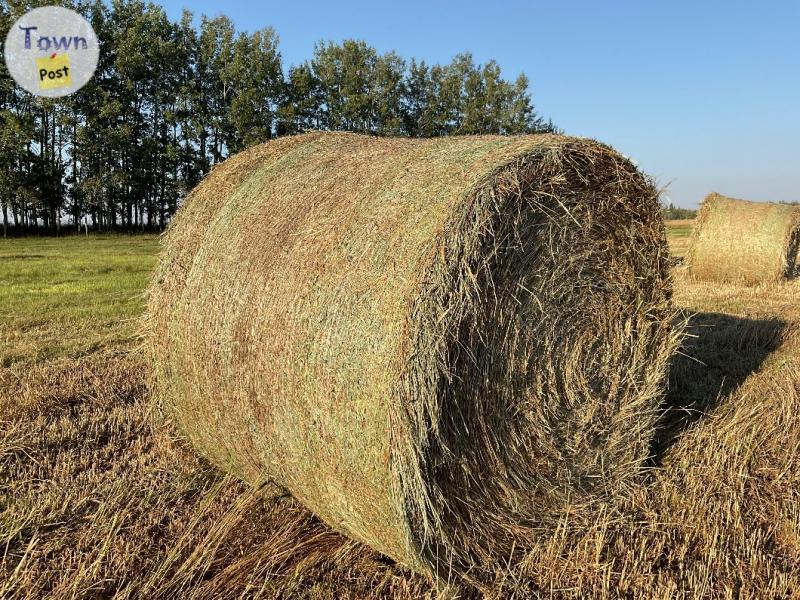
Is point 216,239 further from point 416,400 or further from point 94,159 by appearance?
point 94,159

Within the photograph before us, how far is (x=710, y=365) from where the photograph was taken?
5961 millimetres

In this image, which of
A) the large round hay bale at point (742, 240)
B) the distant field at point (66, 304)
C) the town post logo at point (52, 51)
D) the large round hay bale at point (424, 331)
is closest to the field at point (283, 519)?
the large round hay bale at point (424, 331)

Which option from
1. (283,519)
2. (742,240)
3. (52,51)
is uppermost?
(52,51)

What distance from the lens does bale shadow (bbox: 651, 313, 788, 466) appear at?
15.2 feet

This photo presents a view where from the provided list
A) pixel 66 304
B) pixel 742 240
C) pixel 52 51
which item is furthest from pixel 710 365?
pixel 52 51

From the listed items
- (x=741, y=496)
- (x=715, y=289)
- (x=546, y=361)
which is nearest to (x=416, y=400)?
(x=546, y=361)

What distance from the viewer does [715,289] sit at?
1099 cm

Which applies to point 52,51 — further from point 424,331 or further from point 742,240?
point 424,331

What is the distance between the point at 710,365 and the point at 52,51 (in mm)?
26784

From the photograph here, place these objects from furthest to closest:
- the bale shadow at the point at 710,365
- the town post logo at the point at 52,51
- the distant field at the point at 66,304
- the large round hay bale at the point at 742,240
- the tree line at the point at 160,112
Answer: the tree line at the point at 160,112
the town post logo at the point at 52,51
the large round hay bale at the point at 742,240
the distant field at the point at 66,304
the bale shadow at the point at 710,365

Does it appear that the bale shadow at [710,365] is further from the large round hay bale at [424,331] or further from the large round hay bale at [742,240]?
the large round hay bale at [742,240]

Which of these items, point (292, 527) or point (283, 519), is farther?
point (283, 519)

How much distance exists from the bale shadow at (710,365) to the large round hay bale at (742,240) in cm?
408

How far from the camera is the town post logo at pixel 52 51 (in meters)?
25.8
